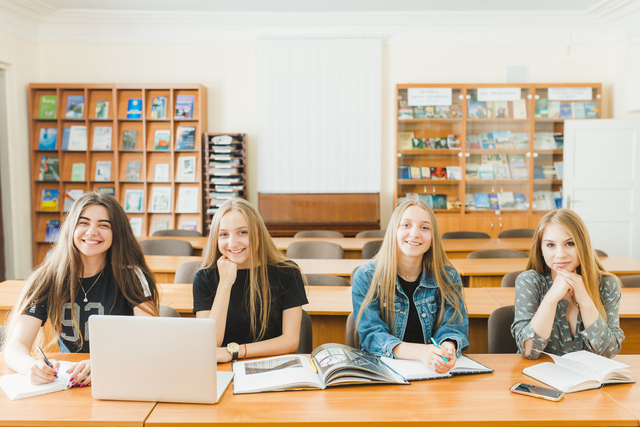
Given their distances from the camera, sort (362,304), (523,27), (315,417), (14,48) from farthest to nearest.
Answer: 1. (523,27)
2. (14,48)
3. (362,304)
4. (315,417)

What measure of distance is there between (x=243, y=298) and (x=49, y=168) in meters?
5.13

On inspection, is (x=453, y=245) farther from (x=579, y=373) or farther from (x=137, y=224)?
(x=137, y=224)

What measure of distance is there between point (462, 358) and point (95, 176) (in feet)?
18.0

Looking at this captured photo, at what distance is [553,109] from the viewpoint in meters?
5.84

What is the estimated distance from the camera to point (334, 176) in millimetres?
6133

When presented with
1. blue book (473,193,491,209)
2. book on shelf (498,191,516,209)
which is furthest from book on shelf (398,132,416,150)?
book on shelf (498,191,516,209)

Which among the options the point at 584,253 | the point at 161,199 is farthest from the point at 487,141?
the point at 584,253

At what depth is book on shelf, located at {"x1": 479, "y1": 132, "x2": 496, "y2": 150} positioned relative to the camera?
5902mm

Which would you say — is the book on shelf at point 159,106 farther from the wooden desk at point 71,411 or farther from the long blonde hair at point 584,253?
the long blonde hair at point 584,253

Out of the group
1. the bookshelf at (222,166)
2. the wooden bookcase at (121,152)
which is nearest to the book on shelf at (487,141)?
the bookshelf at (222,166)

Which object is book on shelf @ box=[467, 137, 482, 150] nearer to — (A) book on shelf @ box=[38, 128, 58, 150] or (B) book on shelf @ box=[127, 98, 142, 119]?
(B) book on shelf @ box=[127, 98, 142, 119]

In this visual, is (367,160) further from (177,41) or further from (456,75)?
(177,41)

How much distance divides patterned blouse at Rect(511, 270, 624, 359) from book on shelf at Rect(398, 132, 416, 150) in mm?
4212

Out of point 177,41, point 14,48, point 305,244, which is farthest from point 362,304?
point 14,48
